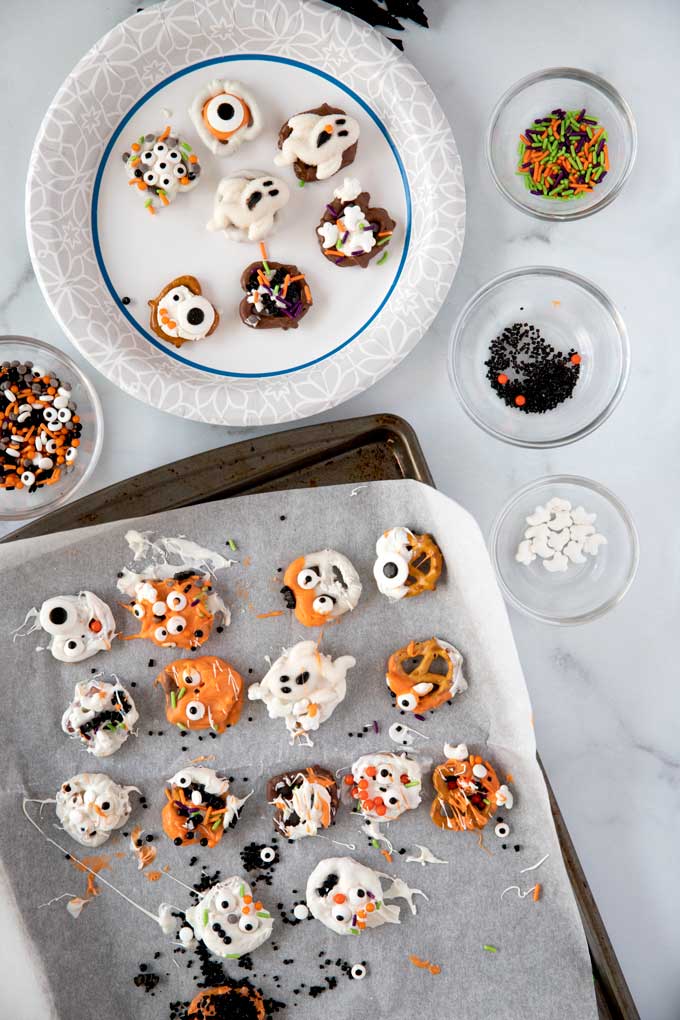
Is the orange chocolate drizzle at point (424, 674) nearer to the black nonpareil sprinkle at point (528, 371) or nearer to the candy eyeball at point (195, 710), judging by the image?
the candy eyeball at point (195, 710)

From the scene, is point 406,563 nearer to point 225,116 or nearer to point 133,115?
point 225,116

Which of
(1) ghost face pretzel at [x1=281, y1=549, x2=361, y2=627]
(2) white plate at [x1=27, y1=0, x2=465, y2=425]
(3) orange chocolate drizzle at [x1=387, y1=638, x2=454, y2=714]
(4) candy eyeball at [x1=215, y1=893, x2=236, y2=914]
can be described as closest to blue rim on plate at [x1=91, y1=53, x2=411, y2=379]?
(2) white plate at [x1=27, y1=0, x2=465, y2=425]

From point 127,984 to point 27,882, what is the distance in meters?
0.35

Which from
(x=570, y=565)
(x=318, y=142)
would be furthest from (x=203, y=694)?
(x=318, y=142)

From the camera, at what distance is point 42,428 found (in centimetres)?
201

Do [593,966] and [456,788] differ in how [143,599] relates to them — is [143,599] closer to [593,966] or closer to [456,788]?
[456,788]

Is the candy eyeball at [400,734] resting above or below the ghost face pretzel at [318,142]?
below

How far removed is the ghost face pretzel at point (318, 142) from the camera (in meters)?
1.91

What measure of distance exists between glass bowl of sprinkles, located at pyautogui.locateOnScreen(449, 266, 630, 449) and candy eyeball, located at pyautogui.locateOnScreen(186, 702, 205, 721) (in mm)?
995

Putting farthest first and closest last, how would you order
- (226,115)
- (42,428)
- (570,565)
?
(570,565) < (42,428) < (226,115)

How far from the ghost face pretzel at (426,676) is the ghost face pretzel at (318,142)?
45.7 inches

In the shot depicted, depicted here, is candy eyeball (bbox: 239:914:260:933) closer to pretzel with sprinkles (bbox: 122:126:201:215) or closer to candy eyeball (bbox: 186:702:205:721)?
candy eyeball (bbox: 186:702:205:721)

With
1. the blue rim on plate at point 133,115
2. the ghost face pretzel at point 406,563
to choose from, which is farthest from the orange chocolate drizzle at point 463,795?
the blue rim on plate at point 133,115

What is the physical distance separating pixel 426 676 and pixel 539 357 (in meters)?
0.88
